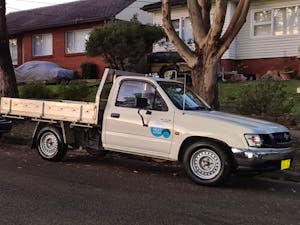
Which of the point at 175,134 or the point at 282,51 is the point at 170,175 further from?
the point at 282,51

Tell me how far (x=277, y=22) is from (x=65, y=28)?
14.2 meters

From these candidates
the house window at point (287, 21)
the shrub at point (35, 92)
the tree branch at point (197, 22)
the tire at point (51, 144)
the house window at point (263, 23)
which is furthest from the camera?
the house window at point (263, 23)

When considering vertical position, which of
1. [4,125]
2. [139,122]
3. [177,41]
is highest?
[177,41]

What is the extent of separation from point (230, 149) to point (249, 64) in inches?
699

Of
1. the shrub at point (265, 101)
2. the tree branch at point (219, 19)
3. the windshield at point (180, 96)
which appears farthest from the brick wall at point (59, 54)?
the windshield at point (180, 96)

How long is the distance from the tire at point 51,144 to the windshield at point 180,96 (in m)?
2.51

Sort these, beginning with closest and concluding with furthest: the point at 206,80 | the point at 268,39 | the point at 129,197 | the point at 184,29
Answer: the point at 129,197, the point at 206,80, the point at 268,39, the point at 184,29

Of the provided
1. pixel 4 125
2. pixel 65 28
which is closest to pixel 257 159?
pixel 4 125

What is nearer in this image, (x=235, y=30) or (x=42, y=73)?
(x=235, y=30)

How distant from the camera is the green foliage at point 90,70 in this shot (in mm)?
28719

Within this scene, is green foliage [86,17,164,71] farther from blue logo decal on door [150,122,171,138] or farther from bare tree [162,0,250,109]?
blue logo decal on door [150,122,171,138]

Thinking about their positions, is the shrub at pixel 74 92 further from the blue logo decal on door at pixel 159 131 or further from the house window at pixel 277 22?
the house window at pixel 277 22

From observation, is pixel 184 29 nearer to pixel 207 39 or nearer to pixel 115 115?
pixel 207 39

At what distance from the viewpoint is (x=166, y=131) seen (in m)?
8.21
